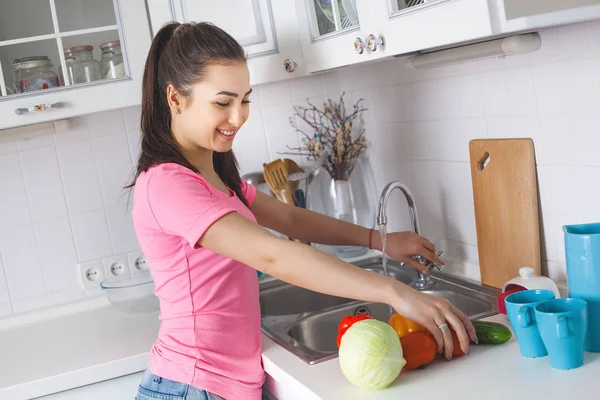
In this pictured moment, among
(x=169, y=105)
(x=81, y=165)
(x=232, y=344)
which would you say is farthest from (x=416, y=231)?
(x=81, y=165)

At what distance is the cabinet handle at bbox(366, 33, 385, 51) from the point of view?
1504 mm

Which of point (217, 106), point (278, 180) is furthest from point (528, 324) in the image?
point (278, 180)

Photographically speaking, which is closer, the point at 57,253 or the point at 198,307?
the point at 198,307

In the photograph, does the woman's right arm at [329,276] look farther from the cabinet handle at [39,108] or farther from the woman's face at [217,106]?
the cabinet handle at [39,108]

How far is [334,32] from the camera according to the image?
1.75 meters

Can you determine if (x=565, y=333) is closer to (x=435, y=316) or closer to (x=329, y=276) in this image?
(x=435, y=316)

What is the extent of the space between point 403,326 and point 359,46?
59 centimetres

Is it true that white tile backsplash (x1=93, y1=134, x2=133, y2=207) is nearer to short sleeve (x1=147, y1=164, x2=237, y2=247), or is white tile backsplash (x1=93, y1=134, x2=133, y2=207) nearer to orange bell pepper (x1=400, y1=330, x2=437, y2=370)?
short sleeve (x1=147, y1=164, x2=237, y2=247)

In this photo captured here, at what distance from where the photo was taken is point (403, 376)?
1327mm

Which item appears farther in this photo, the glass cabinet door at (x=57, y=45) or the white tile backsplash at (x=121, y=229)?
the white tile backsplash at (x=121, y=229)

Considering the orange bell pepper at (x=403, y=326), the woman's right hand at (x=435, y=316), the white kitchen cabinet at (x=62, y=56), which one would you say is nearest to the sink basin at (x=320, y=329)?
the orange bell pepper at (x=403, y=326)

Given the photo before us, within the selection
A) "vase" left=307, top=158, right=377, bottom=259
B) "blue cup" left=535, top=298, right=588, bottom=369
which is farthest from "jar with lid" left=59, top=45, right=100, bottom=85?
"blue cup" left=535, top=298, right=588, bottom=369

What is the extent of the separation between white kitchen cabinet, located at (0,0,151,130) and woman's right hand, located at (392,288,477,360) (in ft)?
3.41

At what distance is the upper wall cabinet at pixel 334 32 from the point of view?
5.15 ft
